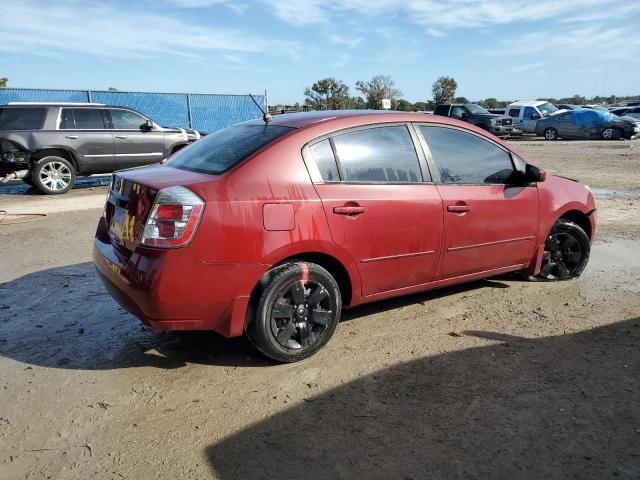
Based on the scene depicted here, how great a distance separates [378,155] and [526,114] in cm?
2779

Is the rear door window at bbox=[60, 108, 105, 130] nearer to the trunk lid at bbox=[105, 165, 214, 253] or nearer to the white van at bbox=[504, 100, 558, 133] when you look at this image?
the trunk lid at bbox=[105, 165, 214, 253]

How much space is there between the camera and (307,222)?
345 centimetres

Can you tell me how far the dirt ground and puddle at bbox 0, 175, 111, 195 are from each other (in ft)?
26.0

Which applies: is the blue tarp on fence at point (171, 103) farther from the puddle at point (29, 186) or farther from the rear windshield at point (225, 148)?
the rear windshield at point (225, 148)

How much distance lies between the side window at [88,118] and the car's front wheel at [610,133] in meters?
23.1

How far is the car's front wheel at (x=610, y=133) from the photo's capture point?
2523cm

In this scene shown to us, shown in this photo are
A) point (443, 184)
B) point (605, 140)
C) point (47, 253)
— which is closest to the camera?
point (443, 184)

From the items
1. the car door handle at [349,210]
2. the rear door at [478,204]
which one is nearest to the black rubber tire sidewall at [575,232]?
the rear door at [478,204]

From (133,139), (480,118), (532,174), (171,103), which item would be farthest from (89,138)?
(480,118)

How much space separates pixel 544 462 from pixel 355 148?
7.54ft

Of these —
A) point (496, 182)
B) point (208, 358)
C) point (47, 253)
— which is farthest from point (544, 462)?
point (47, 253)

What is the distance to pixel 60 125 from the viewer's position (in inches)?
447

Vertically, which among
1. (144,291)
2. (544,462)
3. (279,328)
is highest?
(144,291)

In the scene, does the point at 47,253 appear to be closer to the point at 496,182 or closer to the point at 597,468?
the point at 496,182
